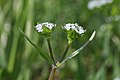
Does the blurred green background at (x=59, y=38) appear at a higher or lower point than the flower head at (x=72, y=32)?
lower

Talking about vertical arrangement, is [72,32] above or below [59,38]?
above

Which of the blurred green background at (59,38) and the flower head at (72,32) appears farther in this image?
the blurred green background at (59,38)

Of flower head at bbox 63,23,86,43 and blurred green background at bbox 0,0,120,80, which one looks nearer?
flower head at bbox 63,23,86,43

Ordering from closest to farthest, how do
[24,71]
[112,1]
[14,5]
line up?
[24,71], [112,1], [14,5]

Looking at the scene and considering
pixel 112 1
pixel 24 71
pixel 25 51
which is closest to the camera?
pixel 24 71

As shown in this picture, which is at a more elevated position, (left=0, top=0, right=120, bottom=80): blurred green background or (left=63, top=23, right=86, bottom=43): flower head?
(left=63, top=23, right=86, bottom=43): flower head

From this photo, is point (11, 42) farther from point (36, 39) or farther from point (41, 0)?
point (41, 0)

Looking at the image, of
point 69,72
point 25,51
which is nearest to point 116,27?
point 69,72

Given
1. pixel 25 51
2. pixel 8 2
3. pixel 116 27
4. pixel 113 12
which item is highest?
pixel 8 2
